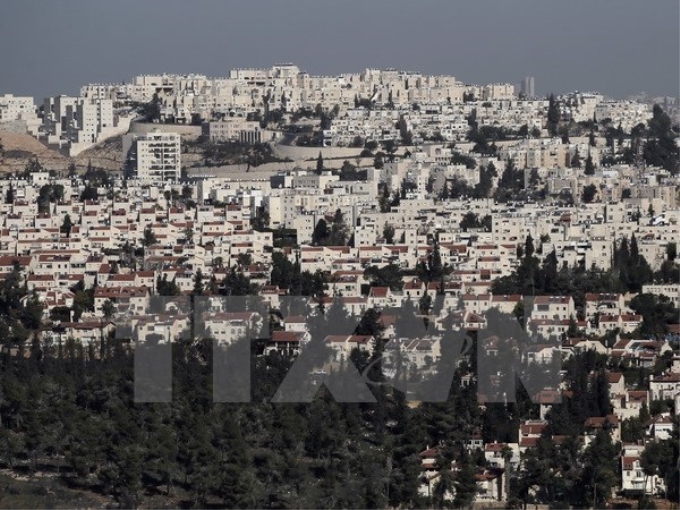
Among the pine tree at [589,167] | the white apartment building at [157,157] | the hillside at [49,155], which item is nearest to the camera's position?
the pine tree at [589,167]

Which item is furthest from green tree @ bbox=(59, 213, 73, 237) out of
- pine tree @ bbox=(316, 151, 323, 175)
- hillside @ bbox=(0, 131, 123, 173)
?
hillside @ bbox=(0, 131, 123, 173)

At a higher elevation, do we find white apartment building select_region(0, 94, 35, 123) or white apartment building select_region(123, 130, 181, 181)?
white apartment building select_region(0, 94, 35, 123)

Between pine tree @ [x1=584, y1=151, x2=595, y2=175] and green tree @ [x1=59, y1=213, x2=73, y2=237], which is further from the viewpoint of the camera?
pine tree @ [x1=584, y1=151, x2=595, y2=175]

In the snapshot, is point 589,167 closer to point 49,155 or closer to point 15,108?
point 49,155

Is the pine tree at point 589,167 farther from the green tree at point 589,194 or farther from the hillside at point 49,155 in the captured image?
the hillside at point 49,155

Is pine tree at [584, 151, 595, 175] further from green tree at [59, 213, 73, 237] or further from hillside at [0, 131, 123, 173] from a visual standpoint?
green tree at [59, 213, 73, 237]

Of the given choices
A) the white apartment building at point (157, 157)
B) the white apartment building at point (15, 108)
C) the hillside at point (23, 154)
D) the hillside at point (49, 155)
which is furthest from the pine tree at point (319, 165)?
the white apartment building at point (15, 108)

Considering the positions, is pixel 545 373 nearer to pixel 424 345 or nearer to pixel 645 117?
pixel 424 345

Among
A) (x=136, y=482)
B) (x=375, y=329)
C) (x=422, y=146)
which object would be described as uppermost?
(x=422, y=146)

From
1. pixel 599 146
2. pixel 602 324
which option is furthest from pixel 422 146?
pixel 602 324
